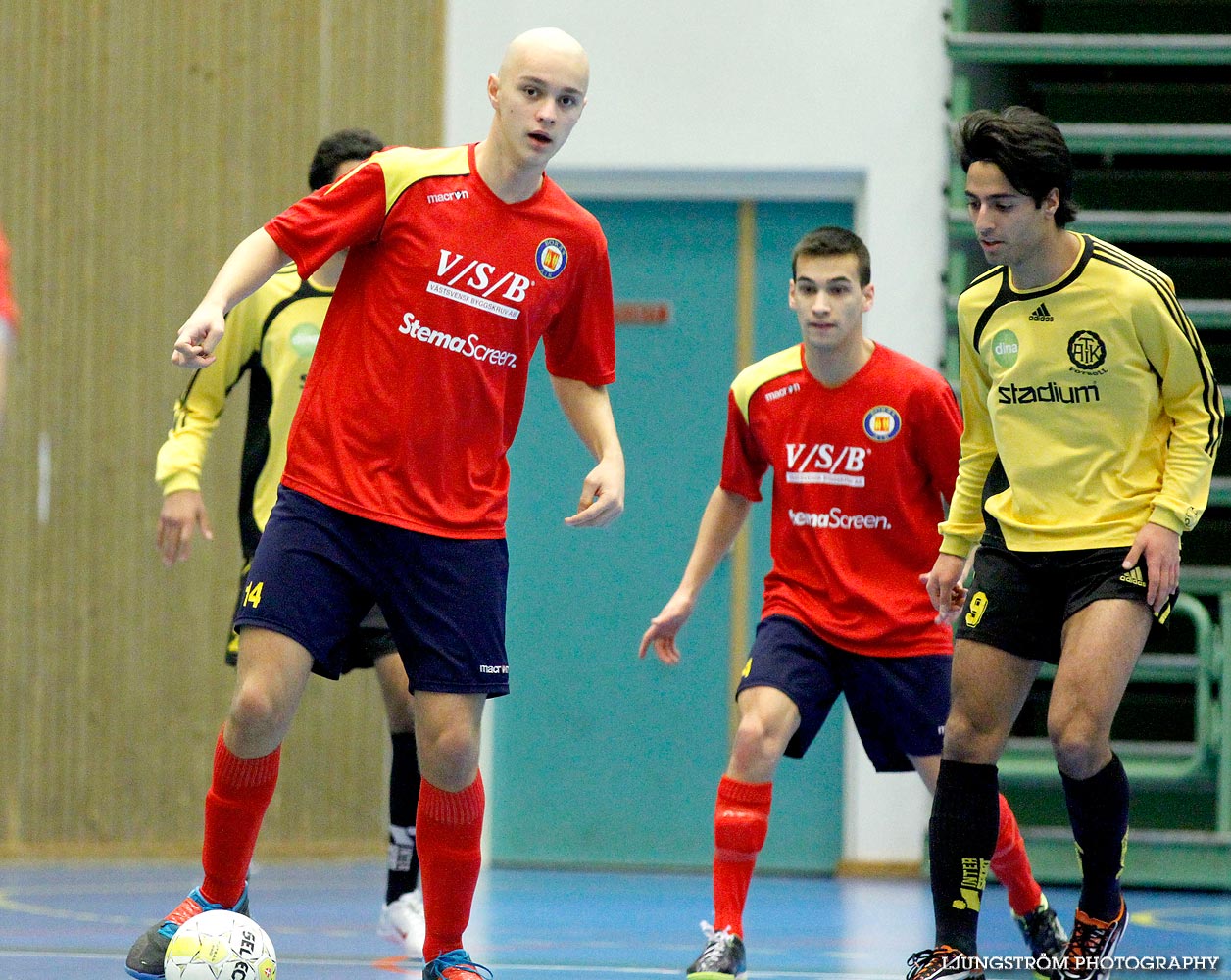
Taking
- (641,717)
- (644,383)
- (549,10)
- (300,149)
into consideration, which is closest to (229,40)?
(300,149)

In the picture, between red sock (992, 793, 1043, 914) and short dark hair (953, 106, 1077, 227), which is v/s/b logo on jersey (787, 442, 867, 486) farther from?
short dark hair (953, 106, 1077, 227)

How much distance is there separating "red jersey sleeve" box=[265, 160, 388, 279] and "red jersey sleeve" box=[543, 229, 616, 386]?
486 mm

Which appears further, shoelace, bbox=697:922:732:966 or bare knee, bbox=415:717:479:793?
shoelace, bbox=697:922:732:966

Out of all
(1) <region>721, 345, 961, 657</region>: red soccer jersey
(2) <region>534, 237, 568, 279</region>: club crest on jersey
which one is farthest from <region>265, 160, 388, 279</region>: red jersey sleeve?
(1) <region>721, 345, 961, 657</region>: red soccer jersey

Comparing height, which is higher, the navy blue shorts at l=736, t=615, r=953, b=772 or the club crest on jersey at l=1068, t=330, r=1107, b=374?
the club crest on jersey at l=1068, t=330, r=1107, b=374

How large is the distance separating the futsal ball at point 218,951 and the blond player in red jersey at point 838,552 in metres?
1.46

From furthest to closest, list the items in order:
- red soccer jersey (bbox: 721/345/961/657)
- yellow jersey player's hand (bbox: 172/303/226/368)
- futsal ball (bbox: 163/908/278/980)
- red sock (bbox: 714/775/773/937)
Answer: red soccer jersey (bbox: 721/345/961/657) → red sock (bbox: 714/775/773/937) → futsal ball (bbox: 163/908/278/980) → yellow jersey player's hand (bbox: 172/303/226/368)

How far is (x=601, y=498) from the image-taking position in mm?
3662

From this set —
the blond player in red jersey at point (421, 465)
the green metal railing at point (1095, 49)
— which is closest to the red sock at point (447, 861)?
the blond player in red jersey at point (421, 465)

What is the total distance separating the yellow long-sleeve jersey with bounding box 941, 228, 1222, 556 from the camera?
3.74 m

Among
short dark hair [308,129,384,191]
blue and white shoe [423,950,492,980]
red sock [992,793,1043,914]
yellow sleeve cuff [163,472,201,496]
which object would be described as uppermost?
short dark hair [308,129,384,191]

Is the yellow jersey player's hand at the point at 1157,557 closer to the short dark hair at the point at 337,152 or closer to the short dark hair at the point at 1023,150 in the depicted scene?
the short dark hair at the point at 1023,150

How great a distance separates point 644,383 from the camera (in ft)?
26.6

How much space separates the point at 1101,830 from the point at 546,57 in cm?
214
